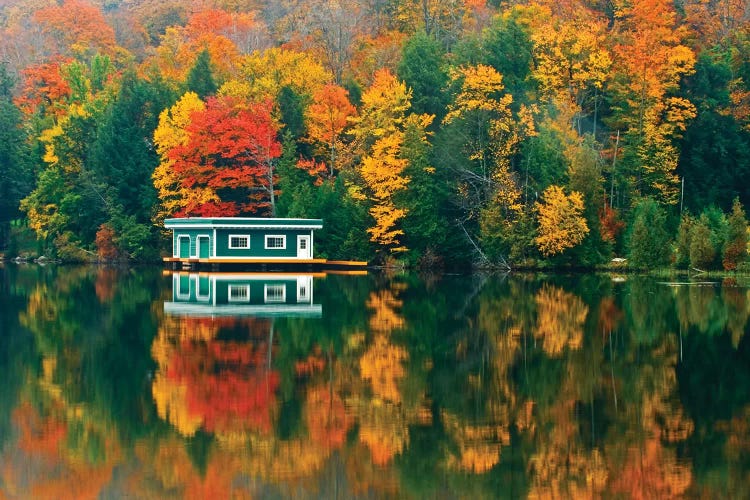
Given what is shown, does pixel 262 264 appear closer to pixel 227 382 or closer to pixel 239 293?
pixel 239 293

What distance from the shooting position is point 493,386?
16.7 m

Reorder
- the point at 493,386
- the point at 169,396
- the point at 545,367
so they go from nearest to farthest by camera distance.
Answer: the point at 169,396, the point at 493,386, the point at 545,367

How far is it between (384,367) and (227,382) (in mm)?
2925

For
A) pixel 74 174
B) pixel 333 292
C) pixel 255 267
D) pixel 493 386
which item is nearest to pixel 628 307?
pixel 333 292

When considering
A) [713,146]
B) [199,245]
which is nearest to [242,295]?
[199,245]

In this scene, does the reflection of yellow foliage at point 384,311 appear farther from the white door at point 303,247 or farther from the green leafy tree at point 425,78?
the green leafy tree at point 425,78

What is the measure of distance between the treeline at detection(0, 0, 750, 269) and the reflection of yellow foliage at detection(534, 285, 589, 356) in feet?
50.2

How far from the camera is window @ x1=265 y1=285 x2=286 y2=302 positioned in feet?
110

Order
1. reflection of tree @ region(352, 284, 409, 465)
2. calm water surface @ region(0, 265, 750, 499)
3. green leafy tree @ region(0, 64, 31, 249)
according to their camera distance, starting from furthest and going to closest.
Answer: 1. green leafy tree @ region(0, 64, 31, 249)
2. reflection of tree @ region(352, 284, 409, 465)
3. calm water surface @ region(0, 265, 750, 499)

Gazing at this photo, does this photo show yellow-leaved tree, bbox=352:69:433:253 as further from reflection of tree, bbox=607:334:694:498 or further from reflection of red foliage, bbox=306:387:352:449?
reflection of red foliage, bbox=306:387:352:449

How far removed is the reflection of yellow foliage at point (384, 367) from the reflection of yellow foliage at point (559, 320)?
292 cm

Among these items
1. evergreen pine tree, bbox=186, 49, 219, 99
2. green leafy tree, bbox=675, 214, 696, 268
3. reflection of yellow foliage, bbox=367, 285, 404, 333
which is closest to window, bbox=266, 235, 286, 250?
evergreen pine tree, bbox=186, 49, 219, 99

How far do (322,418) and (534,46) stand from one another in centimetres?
4708

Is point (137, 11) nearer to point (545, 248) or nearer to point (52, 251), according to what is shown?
point (52, 251)
